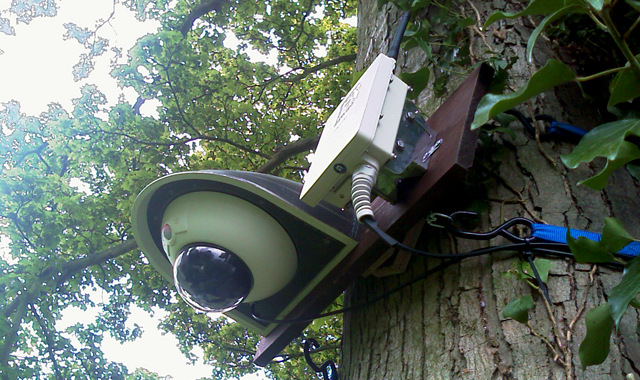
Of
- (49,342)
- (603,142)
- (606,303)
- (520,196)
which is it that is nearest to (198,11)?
(49,342)

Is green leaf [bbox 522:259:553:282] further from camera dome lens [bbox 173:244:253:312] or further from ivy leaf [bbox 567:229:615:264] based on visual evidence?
camera dome lens [bbox 173:244:253:312]

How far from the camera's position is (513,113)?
1.25 m

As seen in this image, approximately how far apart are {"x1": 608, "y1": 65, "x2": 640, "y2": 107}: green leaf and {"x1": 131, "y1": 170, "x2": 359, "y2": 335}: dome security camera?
614 millimetres

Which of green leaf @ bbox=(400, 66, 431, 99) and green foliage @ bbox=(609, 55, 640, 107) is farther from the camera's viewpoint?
green leaf @ bbox=(400, 66, 431, 99)

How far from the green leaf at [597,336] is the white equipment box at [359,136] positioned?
1.48 ft

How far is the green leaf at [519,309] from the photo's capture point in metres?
0.92

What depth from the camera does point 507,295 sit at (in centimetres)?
102

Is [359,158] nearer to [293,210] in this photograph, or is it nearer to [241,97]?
[293,210]

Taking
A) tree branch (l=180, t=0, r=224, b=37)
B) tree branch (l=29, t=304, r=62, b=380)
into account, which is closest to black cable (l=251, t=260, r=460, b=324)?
tree branch (l=29, t=304, r=62, b=380)

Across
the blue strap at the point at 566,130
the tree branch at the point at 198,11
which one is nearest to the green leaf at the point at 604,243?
the blue strap at the point at 566,130

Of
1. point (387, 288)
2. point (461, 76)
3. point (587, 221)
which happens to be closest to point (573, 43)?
point (461, 76)

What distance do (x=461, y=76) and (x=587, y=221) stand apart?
58 cm

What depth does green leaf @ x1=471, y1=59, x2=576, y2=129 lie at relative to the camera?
0.86 m

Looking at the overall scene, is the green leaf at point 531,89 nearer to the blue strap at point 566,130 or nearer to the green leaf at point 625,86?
the green leaf at point 625,86
